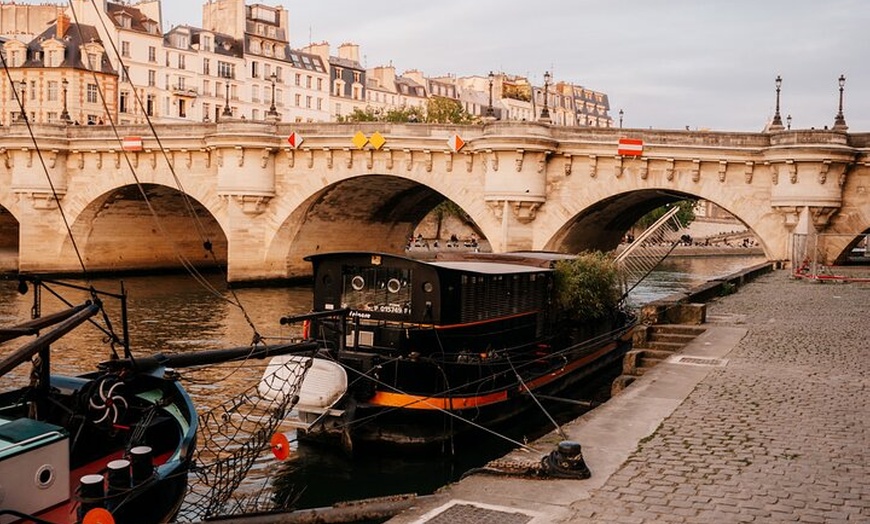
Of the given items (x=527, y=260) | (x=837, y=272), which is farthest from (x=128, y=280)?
(x=837, y=272)

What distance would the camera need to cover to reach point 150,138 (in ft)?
134

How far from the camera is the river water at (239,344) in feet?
46.3

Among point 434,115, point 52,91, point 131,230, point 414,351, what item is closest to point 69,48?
point 52,91

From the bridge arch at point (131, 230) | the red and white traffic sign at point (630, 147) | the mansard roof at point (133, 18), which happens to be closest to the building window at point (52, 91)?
the mansard roof at point (133, 18)

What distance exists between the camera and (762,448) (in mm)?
9758

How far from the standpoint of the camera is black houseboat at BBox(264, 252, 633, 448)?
50.0ft

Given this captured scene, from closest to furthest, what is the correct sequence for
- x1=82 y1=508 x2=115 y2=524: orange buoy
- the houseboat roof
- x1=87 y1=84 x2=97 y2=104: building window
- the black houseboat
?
x1=82 y1=508 x2=115 y2=524: orange buoy < the black houseboat < the houseboat roof < x1=87 y1=84 x2=97 y2=104: building window

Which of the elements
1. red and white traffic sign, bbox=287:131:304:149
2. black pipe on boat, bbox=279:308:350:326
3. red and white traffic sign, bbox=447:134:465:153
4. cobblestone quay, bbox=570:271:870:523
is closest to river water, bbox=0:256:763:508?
black pipe on boat, bbox=279:308:350:326

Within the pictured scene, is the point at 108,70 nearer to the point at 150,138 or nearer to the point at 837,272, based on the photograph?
the point at 150,138

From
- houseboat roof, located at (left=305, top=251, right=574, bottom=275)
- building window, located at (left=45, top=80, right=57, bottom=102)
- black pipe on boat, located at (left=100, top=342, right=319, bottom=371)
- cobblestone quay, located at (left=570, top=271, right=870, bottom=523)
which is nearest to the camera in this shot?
cobblestone quay, located at (left=570, top=271, right=870, bottom=523)

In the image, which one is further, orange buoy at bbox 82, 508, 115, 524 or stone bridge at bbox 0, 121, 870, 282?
stone bridge at bbox 0, 121, 870, 282

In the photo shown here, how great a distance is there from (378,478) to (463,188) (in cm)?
2153

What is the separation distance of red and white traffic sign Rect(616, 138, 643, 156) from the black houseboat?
44.1 feet

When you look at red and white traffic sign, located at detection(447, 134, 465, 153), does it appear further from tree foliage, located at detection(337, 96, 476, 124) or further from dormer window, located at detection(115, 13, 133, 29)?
dormer window, located at detection(115, 13, 133, 29)
